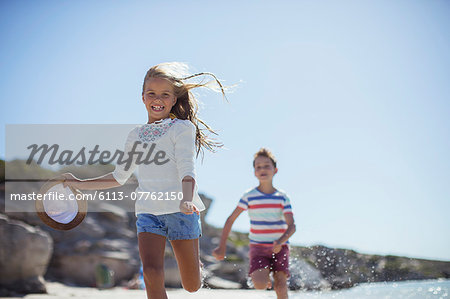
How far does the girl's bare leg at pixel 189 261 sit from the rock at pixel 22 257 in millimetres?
5164

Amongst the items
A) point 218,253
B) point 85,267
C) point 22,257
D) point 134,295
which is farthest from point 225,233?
point 85,267

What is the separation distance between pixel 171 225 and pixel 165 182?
0.99ft

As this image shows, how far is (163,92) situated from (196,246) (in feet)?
3.83

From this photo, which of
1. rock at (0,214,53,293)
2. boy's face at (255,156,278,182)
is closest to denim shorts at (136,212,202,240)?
boy's face at (255,156,278,182)

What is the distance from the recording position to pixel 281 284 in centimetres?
470

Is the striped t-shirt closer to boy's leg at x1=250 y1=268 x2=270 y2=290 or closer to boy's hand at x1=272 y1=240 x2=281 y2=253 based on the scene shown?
boy's hand at x1=272 y1=240 x2=281 y2=253

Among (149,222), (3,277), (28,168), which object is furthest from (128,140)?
(28,168)

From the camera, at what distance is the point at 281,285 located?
4.71 metres

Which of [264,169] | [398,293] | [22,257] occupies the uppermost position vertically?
[264,169]

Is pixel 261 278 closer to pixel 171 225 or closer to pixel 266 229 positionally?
pixel 266 229

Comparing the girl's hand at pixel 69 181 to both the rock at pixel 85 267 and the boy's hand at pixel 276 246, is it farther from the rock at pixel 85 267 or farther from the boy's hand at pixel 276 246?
the rock at pixel 85 267

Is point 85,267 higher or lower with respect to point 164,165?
lower

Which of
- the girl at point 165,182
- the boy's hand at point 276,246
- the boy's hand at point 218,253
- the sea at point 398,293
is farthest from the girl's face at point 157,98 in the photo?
the sea at point 398,293

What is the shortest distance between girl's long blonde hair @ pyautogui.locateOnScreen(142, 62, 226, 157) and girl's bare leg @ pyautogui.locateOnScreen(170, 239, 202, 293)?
874 millimetres
